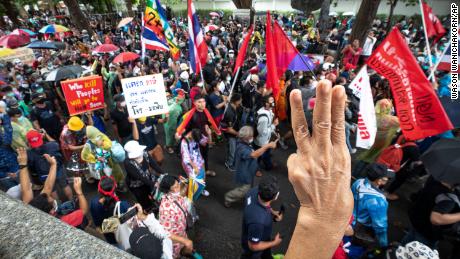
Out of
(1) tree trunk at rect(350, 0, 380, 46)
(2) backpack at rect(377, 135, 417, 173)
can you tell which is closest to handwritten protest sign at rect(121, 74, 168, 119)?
(2) backpack at rect(377, 135, 417, 173)

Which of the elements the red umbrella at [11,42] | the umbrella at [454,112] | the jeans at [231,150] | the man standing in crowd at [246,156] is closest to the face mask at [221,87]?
the jeans at [231,150]

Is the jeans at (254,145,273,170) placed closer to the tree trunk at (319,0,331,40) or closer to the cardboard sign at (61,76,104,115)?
the cardboard sign at (61,76,104,115)

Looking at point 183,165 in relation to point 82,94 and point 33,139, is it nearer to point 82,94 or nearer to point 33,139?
point 33,139

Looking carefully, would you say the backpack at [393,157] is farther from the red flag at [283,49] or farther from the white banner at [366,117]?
the red flag at [283,49]

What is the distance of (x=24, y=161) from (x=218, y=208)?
123 inches

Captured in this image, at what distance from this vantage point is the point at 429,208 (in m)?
3.24

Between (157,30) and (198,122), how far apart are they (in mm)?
3266

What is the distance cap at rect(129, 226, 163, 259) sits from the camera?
2.33 m

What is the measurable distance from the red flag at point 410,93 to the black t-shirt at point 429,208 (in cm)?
67

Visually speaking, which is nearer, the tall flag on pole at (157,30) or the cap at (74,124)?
the cap at (74,124)

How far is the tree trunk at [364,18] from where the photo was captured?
11.1 metres

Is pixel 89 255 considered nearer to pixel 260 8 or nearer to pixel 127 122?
pixel 127 122

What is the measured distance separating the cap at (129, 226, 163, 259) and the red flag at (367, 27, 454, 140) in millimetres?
3415

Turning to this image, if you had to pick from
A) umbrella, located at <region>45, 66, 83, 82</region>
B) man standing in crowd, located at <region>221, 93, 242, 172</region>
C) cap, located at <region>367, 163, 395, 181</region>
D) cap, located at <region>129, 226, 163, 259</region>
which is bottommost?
man standing in crowd, located at <region>221, 93, 242, 172</region>
